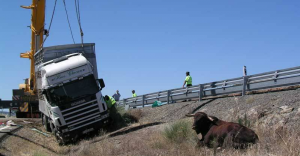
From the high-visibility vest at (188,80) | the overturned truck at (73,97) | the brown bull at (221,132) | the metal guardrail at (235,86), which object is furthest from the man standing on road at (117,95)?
the brown bull at (221,132)

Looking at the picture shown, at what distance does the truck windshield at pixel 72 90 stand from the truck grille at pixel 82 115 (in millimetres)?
412

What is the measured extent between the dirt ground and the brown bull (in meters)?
0.73

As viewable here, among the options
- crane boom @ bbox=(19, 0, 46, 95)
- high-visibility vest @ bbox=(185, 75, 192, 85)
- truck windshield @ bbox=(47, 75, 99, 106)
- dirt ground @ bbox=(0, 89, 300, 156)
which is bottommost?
dirt ground @ bbox=(0, 89, 300, 156)

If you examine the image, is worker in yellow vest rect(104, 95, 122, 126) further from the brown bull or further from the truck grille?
the brown bull

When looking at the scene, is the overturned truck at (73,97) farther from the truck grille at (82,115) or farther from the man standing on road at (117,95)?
the man standing on road at (117,95)

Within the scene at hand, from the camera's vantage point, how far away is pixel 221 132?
29.8 ft

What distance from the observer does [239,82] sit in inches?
682

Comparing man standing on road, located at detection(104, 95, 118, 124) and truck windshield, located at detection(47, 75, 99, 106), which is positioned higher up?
Answer: truck windshield, located at detection(47, 75, 99, 106)

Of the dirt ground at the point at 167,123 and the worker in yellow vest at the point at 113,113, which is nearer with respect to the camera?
the dirt ground at the point at 167,123

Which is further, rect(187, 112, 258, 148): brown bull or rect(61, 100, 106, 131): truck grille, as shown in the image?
rect(61, 100, 106, 131): truck grille

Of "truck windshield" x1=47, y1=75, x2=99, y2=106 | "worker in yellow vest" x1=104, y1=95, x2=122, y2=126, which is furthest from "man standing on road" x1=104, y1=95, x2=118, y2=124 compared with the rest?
"truck windshield" x1=47, y1=75, x2=99, y2=106

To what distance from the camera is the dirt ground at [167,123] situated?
35.7 feet

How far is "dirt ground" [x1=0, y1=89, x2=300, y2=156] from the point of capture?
1087 cm

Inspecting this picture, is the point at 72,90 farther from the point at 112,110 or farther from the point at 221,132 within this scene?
the point at 221,132
